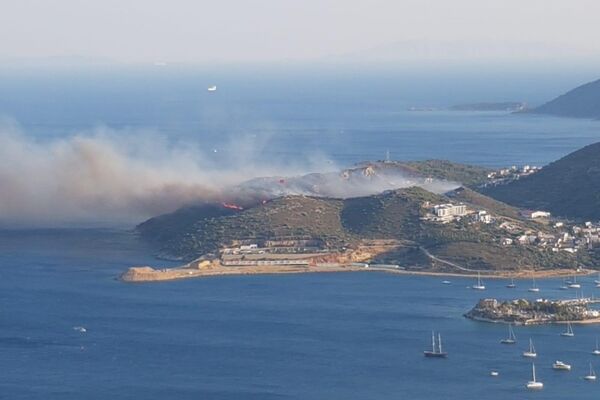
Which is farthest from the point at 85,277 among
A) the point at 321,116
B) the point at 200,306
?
the point at 321,116

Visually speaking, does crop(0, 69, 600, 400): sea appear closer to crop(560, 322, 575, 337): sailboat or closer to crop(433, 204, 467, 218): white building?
crop(560, 322, 575, 337): sailboat

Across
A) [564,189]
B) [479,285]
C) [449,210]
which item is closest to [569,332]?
[479,285]

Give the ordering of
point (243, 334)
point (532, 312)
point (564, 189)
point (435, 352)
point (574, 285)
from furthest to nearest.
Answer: point (564, 189), point (574, 285), point (532, 312), point (243, 334), point (435, 352)

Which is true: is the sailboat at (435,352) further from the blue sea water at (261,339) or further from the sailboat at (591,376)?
the sailboat at (591,376)

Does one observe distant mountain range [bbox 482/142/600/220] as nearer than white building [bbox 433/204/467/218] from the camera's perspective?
No

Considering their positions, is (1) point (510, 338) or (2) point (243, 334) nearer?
(1) point (510, 338)

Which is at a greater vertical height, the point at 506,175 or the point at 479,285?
the point at 506,175

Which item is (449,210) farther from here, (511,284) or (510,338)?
(510,338)

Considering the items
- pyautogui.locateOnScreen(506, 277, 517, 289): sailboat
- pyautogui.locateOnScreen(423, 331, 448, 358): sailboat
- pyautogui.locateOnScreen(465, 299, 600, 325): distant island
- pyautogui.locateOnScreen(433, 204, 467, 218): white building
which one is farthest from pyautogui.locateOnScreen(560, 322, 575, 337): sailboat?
pyautogui.locateOnScreen(433, 204, 467, 218): white building
